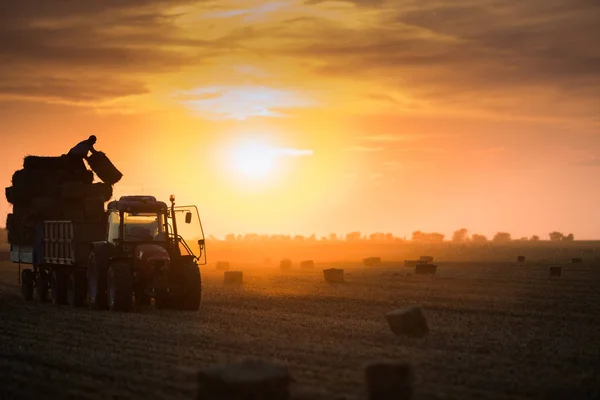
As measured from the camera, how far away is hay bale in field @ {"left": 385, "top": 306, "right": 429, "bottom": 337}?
1894cm

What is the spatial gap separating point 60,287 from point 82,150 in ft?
16.6

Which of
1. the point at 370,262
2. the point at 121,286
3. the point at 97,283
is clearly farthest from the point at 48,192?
the point at 370,262

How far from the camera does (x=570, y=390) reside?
13.0 metres

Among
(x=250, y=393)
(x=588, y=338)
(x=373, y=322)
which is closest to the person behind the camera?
(x=250, y=393)

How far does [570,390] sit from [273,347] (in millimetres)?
6253

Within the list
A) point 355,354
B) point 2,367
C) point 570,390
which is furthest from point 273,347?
point 570,390

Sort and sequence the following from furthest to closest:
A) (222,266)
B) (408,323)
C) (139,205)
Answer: (222,266)
(139,205)
(408,323)

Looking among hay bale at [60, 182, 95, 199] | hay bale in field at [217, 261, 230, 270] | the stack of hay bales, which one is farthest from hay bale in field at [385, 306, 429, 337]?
hay bale in field at [217, 261, 230, 270]

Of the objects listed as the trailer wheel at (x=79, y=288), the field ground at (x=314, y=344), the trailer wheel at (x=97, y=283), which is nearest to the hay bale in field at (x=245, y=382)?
the field ground at (x=314, y=344)

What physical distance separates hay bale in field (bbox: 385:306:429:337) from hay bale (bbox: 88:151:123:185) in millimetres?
14854

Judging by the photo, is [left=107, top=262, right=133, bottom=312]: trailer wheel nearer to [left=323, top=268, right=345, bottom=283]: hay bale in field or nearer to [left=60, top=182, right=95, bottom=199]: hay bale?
[left=60, top=182, right=95, bottom=199]: hay bale

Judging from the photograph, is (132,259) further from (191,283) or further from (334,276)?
(334,276)

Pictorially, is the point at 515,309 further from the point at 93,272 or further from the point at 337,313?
the point at 93,272

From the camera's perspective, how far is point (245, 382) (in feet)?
32.7
